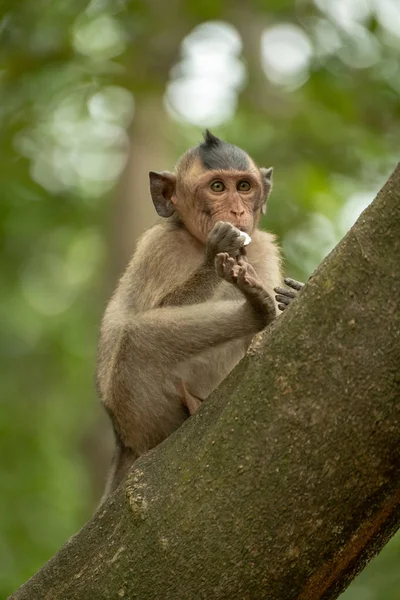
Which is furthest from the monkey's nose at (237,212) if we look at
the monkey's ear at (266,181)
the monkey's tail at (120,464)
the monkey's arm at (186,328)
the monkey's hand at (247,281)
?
the monkey's tail at (120,464)

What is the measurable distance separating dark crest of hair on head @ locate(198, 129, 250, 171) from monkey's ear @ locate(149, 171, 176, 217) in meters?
0.28

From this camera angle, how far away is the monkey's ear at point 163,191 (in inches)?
246

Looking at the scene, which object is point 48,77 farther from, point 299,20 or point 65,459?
point 65,459

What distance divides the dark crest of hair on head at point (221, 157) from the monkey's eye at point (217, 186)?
9 centimetres

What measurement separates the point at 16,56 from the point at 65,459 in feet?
36.4

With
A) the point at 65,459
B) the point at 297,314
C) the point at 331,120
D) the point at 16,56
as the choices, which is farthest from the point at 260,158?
the point at 65,459

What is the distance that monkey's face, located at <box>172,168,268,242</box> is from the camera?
5883 mm

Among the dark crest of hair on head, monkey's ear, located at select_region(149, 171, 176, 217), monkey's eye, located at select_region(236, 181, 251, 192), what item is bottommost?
monkey's ear, located at select_region(149, 171, 176, 217)

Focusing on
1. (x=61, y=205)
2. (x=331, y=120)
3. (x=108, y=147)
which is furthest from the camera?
(x=108, y=147)

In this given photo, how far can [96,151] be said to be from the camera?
53.5 ft

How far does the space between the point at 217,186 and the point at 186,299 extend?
0.95m

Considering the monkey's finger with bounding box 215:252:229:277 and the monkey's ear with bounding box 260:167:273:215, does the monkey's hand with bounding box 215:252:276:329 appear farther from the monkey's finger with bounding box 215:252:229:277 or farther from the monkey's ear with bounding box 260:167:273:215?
the monkey's ear with bounding box 260:167:273:215

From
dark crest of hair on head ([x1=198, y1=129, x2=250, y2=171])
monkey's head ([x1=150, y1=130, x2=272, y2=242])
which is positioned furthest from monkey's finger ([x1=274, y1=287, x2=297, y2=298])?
dark crest of hair on head ([x1=198, y1=129, x2=250, y2=171])

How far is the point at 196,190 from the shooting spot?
6027 millimetres
